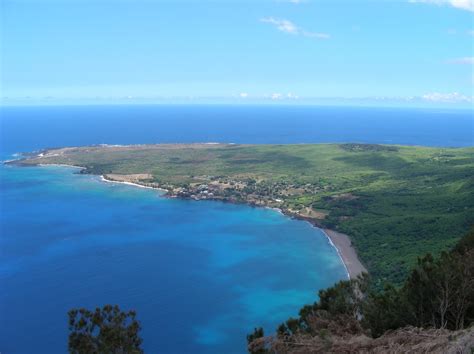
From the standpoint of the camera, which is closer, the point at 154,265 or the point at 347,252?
the point at 154,265

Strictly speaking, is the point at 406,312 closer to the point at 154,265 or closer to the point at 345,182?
the point at 154,265

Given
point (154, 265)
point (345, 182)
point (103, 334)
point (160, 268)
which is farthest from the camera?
point (345, 182)

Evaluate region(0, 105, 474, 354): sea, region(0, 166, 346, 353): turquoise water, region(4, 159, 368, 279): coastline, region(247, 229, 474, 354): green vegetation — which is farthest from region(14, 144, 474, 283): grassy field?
region(247, 229, 474, 354): green vegetation

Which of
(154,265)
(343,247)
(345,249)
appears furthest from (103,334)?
(343,247)

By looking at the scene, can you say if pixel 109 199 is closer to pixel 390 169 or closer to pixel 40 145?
pixel 390 169

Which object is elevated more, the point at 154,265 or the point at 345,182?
the point at 345,182

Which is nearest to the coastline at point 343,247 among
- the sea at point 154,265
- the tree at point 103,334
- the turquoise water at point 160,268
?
the sea at point 154,265
